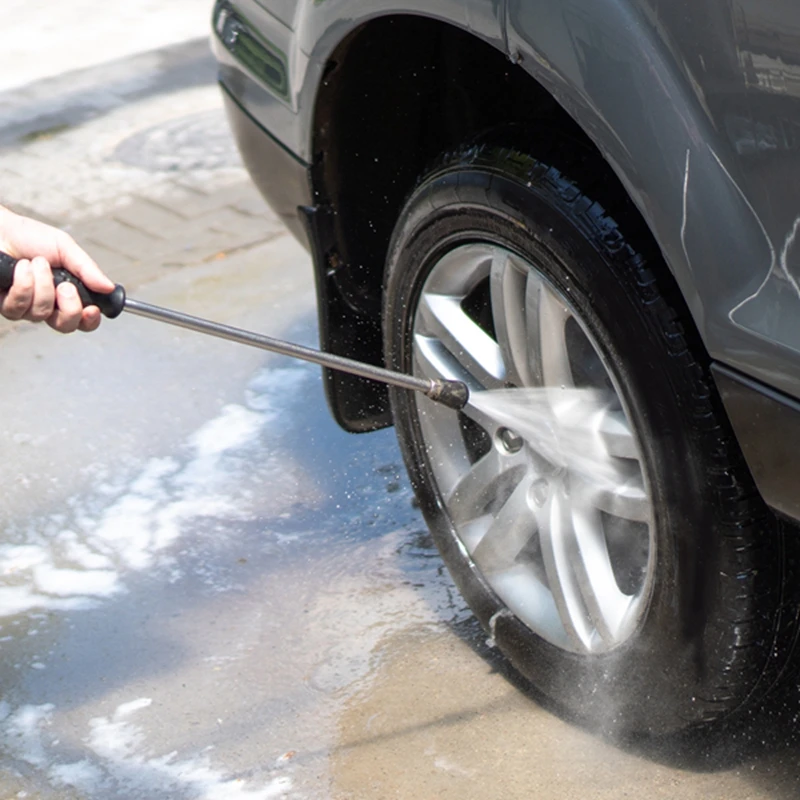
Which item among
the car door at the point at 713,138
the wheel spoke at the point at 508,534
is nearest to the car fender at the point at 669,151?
the car door at the point at 713,138

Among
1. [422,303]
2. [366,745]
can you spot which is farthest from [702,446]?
[366,745]

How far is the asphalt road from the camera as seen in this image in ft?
7.49

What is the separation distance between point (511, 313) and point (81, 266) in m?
0.70

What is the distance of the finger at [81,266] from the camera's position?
2.05 meters

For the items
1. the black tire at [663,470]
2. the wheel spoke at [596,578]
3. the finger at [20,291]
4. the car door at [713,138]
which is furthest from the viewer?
the wheel spoke at [596,578]

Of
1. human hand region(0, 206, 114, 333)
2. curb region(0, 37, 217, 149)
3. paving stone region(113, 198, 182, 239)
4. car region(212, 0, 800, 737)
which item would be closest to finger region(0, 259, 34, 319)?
human hand region(0, 206, 114, 333)

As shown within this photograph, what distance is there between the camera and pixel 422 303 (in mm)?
2357

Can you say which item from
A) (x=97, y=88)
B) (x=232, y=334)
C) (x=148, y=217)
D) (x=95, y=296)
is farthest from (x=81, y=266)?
(x=97, y=88)

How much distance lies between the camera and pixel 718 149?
5.35 feet

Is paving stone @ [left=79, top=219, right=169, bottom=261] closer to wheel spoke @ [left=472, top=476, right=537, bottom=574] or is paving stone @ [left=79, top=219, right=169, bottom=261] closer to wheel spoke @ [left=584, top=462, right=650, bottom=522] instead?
wheel spoke @ [left=472, top=476, right=537, bottom=574]

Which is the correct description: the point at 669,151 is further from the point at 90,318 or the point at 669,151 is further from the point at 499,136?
the point at 90,318

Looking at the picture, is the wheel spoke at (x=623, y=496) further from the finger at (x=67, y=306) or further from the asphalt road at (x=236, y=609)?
the finger at (x=67, y=306)

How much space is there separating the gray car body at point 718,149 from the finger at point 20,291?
0.81 meters

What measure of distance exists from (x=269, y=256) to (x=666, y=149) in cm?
277
